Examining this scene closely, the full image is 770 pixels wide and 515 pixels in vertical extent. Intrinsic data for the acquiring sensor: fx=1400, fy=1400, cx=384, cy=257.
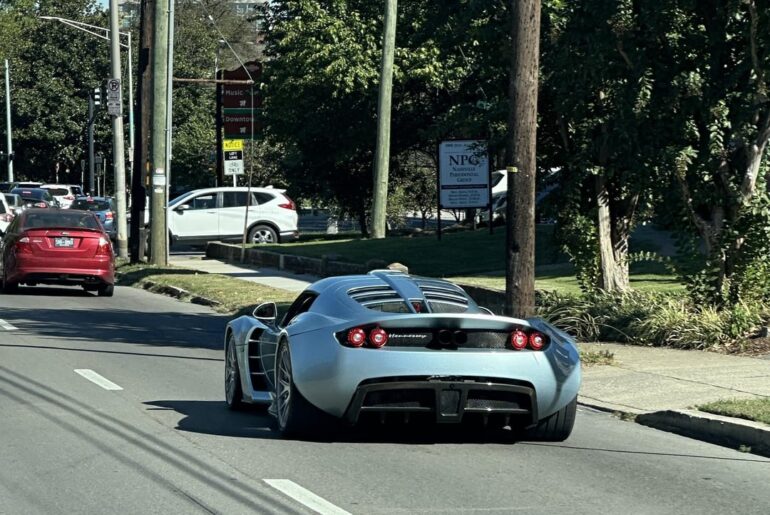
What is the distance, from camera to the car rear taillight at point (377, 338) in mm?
9344

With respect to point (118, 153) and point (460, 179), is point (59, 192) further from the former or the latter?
point (460, 179)

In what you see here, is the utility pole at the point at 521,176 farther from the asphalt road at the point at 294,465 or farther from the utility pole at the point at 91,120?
the utility pole at the point at 91,120

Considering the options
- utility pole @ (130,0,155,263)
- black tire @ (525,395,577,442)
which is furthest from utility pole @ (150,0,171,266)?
black tire @ (525,395,577,442)

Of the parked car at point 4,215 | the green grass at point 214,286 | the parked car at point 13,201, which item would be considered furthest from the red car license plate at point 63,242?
the parked car at point 13,201

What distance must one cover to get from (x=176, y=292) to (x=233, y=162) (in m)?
15.4

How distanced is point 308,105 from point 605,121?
2485 cm

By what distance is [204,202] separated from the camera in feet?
132

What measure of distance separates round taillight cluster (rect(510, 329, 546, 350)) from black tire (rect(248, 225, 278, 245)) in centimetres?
2965

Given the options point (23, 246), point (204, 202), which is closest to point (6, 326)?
point (23, 246)

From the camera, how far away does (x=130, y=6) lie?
105 meters

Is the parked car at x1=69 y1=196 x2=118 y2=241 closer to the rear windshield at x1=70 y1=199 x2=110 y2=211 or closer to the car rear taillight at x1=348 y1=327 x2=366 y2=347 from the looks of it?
the rear windshield at x1=70 y1=199 x2=110 y2=211

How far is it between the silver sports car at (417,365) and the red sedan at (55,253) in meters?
14.7

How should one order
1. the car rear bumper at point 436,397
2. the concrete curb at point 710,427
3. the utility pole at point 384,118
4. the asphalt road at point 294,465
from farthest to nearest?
1. the utility pole at point 384,118
2. the concrete curb at point 710,427
3. the car rear bumper at point 436,397
4. the asphalt road at point 294,465

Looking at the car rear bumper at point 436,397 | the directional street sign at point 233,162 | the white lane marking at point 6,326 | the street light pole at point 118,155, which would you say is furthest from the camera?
the directional street sign at point 233,162
